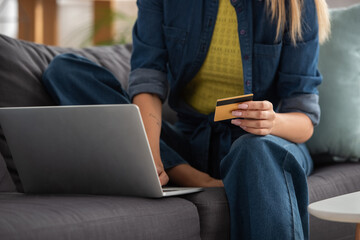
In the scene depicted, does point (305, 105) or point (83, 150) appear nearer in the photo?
point (83, 150)

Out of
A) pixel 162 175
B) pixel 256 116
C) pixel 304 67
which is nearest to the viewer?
pixel 256 116

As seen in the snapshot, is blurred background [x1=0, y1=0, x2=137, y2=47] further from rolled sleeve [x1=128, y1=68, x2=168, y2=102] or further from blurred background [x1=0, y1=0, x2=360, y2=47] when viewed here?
rolled sleeve [x1=128, y1=68, x2=168, y2=102]

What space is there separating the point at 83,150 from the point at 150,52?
1.45 feet

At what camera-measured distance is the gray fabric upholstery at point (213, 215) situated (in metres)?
1.00

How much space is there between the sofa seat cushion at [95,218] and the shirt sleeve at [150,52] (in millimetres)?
374

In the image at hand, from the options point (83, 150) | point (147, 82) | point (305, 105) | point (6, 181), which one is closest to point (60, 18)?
point (147, 82)

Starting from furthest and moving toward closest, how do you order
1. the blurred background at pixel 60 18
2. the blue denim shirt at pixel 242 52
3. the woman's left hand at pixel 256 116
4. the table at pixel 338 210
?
the blurred background at pixel 60 18
the blue denim shirt at pixel 242 52
the woman's left hand at pixel 256 116
the table at pixel 338 210

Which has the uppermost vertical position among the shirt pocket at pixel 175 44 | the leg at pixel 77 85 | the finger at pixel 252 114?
the shirt pocket at pixel 175 44

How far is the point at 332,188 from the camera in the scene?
1.26m

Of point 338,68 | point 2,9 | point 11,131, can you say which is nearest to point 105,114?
point 11,131

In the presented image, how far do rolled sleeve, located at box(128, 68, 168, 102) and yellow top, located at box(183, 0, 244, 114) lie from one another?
0.11 metres

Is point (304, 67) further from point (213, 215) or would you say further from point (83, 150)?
point (83, 150)

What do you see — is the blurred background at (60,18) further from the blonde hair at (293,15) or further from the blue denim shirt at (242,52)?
the blonde hair at (293,15)

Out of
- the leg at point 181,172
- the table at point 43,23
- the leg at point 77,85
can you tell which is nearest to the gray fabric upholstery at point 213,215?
the leg at point 181,172
